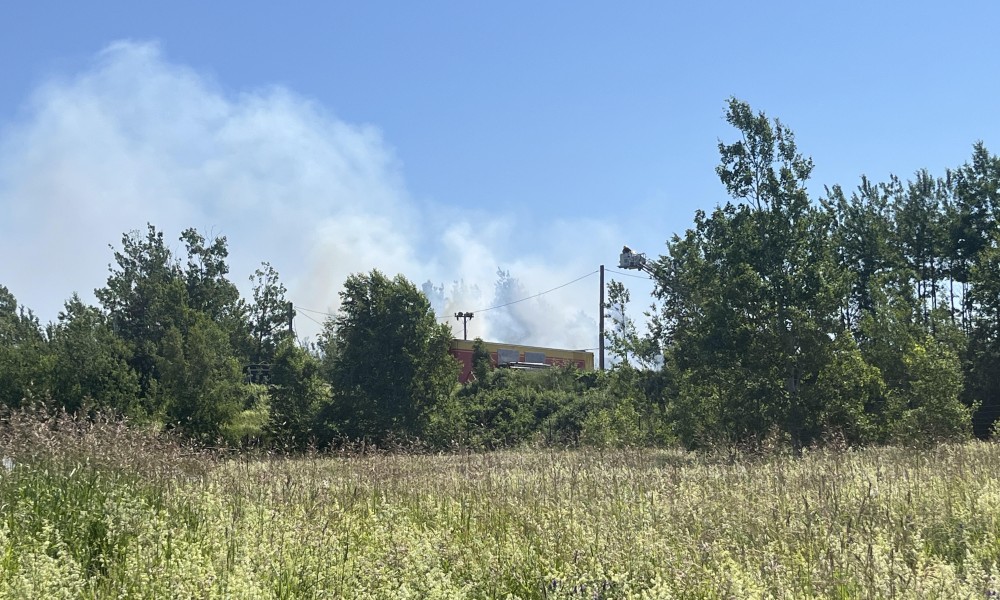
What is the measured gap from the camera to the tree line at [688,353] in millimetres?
17625

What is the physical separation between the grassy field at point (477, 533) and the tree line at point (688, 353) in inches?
129

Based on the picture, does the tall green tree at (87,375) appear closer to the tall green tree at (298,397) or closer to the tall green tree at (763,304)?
the tall green tree at (298,397)

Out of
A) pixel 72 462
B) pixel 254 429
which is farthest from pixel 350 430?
pixel 72 462

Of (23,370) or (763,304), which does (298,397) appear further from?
(763,304)

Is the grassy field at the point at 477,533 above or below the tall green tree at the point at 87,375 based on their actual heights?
below

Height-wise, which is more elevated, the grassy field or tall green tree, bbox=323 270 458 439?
tall green tree, bbox=323 270 458 439

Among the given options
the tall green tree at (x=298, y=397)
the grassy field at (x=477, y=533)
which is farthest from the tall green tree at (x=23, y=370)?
the grassy field at (x=477, y=533)

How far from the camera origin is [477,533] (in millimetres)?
6781

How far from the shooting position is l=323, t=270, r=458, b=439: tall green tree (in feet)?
85.9

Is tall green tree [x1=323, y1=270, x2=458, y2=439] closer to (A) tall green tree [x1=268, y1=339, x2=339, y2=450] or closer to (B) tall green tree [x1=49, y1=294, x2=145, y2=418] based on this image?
(A) tall green tree [x1=268, y1=339, x2=339, y2=450]

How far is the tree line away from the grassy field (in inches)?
129

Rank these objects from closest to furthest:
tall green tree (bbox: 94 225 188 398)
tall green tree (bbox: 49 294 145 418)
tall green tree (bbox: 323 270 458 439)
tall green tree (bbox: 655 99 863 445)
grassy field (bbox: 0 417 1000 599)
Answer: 1. grassy field (bbox: 0 417 1000 599)
2. tall green tree (bbox: 655 99 863 445)
3. tall green tree (bbox: 49 294 145 418)
4. tall green tree (bbox: 323 270 458 439)
5. tall green tree (bbox: 94 225 188 398)

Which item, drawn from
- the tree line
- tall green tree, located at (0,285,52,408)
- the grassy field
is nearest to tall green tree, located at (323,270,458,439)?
the tree line

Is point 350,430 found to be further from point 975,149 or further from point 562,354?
point 562,354
